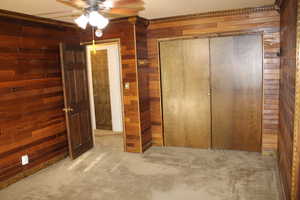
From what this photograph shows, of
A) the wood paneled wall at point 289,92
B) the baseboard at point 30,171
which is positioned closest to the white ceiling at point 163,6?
the wood paneled wall at point 289,92

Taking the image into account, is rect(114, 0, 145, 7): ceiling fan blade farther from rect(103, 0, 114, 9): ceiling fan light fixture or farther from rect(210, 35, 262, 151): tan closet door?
rect(210, 35, 262, 151): tan closet door

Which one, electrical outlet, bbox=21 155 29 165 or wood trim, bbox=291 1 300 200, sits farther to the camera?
electrical outlet, bbox=21 155 29 165

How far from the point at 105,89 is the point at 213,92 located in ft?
8.83

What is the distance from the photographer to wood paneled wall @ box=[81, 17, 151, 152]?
13.2 ft

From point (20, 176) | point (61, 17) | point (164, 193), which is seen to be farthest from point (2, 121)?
point (164, 193)

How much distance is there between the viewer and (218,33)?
3963 mm

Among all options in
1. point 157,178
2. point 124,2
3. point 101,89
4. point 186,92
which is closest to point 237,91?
point 186,92

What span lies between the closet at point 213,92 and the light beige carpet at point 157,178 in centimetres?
30

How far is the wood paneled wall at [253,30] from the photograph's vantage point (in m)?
3.69

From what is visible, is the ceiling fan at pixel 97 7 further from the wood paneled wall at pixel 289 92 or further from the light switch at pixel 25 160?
the light switch at pixel 25 160

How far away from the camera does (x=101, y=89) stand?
5.84 meters

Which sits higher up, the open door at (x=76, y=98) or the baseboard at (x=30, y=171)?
the open door at (x=76, y=98)

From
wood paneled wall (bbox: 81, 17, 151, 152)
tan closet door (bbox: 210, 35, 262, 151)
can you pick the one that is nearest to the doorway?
wood paneled wall (bbox: 81, 17, 151, 152)

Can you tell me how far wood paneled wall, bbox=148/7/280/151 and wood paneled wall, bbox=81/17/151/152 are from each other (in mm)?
408
